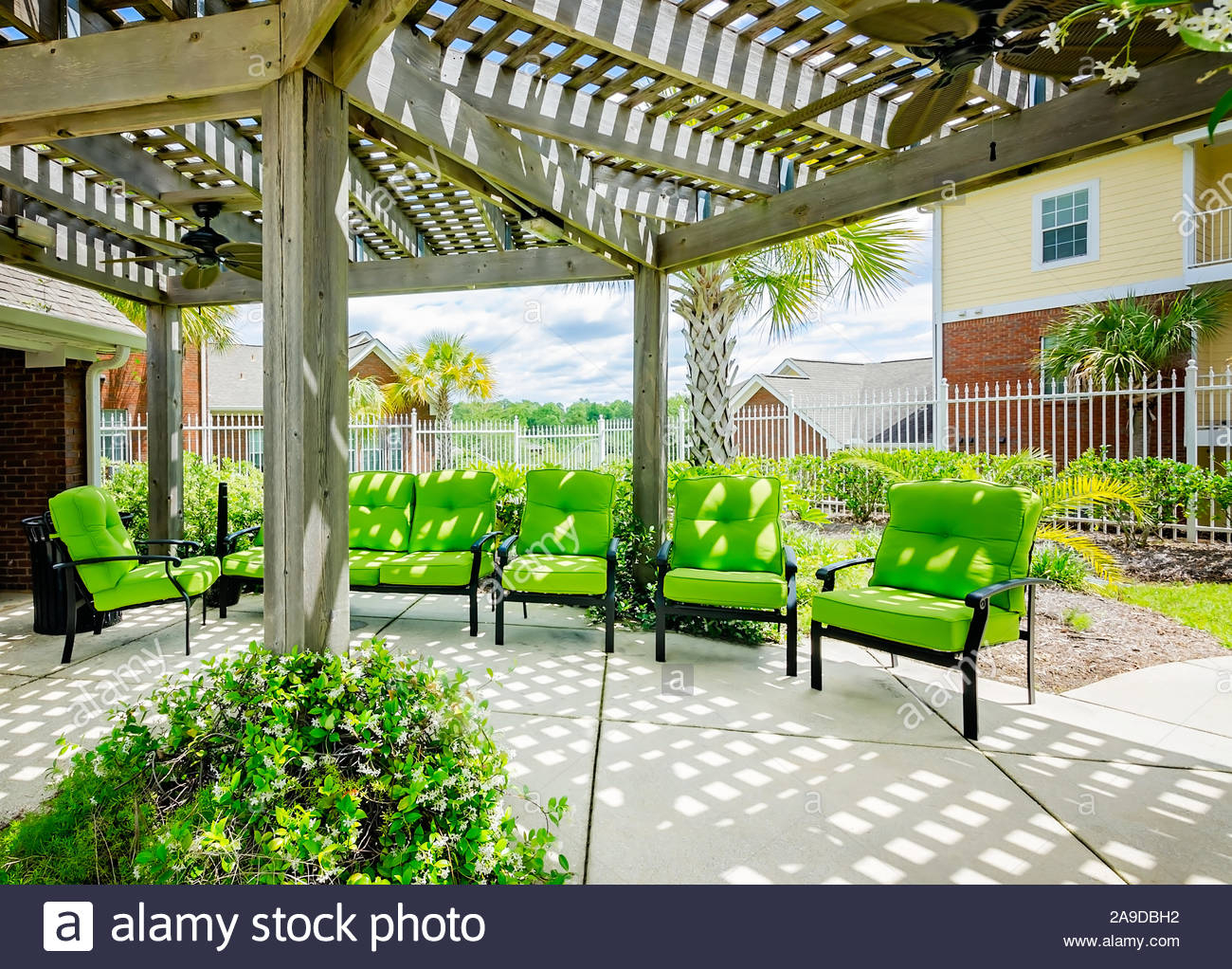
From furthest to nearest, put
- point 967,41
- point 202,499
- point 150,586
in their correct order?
point 202,499 < point 150,586 < point 967,41

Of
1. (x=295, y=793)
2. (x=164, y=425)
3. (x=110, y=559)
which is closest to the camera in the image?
(x=295, y=793)

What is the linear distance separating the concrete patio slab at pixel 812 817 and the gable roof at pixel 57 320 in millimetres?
5664

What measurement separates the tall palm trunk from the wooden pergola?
3.93 feet

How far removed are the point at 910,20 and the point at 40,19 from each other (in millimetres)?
3145

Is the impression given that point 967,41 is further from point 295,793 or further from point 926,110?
point 295,793

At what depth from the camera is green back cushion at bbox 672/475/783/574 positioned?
4.51 meters

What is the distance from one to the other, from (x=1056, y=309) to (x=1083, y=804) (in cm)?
1033

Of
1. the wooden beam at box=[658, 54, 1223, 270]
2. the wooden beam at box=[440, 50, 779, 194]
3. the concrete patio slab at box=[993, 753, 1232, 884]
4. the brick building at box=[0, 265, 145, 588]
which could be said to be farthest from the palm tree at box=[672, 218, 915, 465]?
the brick building at box=[0, 265, 145, 588]

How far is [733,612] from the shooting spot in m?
4.07

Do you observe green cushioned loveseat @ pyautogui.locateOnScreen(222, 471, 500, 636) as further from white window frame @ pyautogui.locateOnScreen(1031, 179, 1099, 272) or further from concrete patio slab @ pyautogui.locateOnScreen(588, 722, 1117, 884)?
white window frame @ pyautogui.locateOnScreen(1031, 179, 1099, 272)

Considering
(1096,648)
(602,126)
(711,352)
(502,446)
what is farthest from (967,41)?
(502,446)

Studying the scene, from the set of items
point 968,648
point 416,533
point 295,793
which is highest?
point 416,533

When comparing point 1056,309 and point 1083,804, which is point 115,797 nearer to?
point 1083,804
